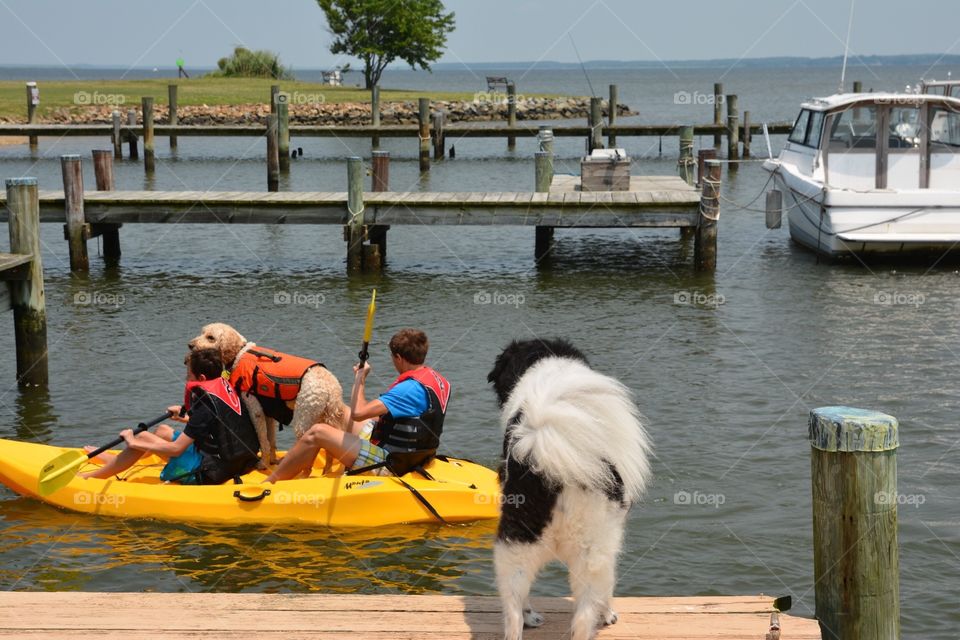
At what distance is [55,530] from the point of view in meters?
8.23

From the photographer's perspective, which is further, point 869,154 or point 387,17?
point 387,17

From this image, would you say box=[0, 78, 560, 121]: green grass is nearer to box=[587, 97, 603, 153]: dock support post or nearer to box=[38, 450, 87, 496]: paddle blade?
box=[587, 97, 603, 153]: dock support post

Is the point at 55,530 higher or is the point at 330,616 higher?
the point at 330,616

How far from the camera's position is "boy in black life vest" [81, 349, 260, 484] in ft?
25.8

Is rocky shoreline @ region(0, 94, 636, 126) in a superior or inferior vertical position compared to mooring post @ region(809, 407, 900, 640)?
superior

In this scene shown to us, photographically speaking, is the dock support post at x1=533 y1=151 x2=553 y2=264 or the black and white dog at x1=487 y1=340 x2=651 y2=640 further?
the dock support post at x1=533 y1=151 x2=553 y2=264

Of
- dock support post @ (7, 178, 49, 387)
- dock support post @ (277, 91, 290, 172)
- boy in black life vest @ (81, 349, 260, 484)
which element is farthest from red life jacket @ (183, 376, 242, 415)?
dock support post @ (277, 91, 290, 172)

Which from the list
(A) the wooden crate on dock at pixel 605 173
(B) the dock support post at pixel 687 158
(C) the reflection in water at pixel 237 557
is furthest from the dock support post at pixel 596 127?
(C) the reflection in water at pixel 237 557

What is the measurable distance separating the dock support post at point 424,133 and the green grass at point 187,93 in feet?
52.9

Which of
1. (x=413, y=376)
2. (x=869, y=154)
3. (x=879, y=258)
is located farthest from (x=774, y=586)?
(x=869, y=154)

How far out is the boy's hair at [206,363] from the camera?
7.79m

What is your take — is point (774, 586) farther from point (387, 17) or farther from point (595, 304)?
point (387, 17)

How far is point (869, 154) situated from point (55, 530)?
50.2 ft

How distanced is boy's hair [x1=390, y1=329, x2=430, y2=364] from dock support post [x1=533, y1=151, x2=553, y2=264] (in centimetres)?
1087
